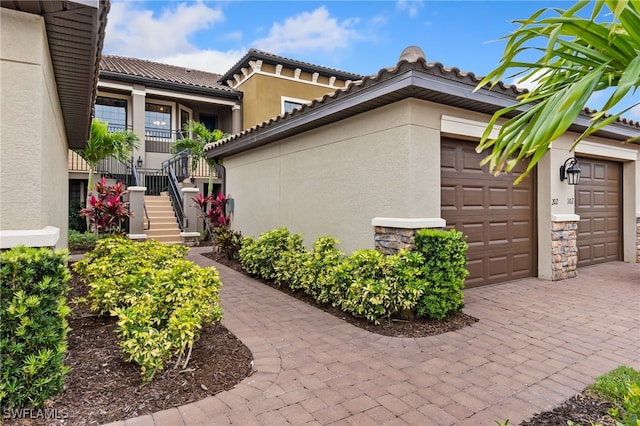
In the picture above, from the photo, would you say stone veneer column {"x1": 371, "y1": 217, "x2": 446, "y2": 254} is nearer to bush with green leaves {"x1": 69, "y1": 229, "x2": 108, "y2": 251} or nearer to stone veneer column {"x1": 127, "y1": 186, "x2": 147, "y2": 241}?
stone veneer column {"x1": 127, "y1": 186, "x2": 147, "y2": 241}

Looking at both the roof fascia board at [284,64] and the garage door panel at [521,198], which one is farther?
the roof fascia board at [284,64]

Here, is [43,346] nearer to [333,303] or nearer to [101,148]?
[333,303]

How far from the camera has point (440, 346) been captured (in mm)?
3943

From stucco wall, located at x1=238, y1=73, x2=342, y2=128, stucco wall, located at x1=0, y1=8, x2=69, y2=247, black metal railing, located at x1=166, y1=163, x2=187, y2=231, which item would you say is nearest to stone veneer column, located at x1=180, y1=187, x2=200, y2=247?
black metal railing, located at x1=166, y1=163, x2=187, y2=231

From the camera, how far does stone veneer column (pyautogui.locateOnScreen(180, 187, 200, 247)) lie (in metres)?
12.2

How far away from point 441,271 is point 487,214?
2.39m

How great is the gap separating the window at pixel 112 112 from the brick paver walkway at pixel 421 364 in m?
14.1

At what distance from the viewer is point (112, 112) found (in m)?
16.2

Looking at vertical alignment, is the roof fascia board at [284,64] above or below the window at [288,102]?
above

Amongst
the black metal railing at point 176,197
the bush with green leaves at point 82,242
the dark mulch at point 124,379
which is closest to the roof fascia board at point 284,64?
the black metal railing at point 176,197

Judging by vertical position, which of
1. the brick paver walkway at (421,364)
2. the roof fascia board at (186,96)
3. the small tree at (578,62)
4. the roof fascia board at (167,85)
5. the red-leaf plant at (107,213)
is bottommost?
the brick paver walkway at (421,364)

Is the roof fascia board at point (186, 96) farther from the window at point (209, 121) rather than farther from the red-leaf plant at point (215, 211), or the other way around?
the red-leaf plant at point (215, 211)

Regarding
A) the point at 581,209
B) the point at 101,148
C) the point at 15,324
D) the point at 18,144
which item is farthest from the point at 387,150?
the point at 101,148

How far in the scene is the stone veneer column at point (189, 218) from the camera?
12156mm
